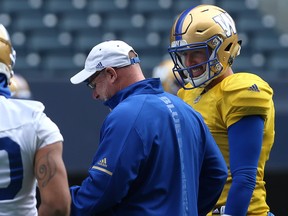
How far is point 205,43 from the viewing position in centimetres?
413

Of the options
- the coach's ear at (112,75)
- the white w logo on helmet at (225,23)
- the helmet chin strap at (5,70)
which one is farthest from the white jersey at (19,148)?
the white w logo on helmet at (225,23)

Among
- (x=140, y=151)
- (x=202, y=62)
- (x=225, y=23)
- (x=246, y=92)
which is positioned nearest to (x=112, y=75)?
(x=140, y=151)

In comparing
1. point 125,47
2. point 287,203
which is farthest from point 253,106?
point 287,203

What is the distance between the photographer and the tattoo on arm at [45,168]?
3.29m

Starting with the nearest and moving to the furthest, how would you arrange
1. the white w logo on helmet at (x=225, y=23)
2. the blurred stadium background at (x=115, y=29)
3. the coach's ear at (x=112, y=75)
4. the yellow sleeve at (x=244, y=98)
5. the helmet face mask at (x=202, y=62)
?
the coach's ear at (x=112, y=75)
the yellow sleeve at (x=244, y=98)
the helmet face mask at (x=202, y=62)
the white w logo on helmet at (x=225, y=23)
the blurred stadium background at (x=115, y=29)

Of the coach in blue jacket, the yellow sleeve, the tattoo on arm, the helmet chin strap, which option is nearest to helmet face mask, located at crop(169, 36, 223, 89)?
the yellow sleeve

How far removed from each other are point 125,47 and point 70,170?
142 inches

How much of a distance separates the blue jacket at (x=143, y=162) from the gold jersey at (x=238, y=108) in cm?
27

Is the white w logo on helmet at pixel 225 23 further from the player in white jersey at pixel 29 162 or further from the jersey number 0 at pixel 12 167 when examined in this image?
the jersey number 0 at pixel 12 167

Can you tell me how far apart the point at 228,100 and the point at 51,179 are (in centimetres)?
107

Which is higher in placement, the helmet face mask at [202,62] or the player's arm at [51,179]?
the helmet face mask at [202,62]

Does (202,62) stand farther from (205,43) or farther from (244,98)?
(244,98)

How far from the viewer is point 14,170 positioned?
3.30m

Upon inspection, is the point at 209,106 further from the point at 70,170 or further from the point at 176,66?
the point at 70,170
